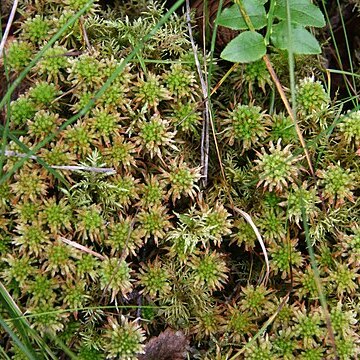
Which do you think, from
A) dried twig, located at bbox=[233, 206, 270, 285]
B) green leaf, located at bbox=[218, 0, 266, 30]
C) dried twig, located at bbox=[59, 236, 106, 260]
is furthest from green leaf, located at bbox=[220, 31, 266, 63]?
dried twig, located at bbox=[59, 236, 106, 260]

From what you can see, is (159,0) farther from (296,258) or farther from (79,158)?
(296,258)

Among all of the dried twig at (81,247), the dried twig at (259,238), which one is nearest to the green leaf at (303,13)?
the dried twig at (259,238)

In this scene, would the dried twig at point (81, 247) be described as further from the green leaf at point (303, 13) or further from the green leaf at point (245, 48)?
the green leaf at point (303, 13)

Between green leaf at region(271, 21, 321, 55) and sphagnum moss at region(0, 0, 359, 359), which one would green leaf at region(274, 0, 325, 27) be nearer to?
green leaf at region(271, 21, 321, 55)

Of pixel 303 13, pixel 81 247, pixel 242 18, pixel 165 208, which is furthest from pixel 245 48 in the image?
pixel 81 247

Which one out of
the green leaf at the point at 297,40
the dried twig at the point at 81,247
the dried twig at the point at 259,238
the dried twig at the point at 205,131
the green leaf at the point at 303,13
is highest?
the green leaf at the point at 303,13

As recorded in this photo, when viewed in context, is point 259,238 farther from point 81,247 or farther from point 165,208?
point 81,247
